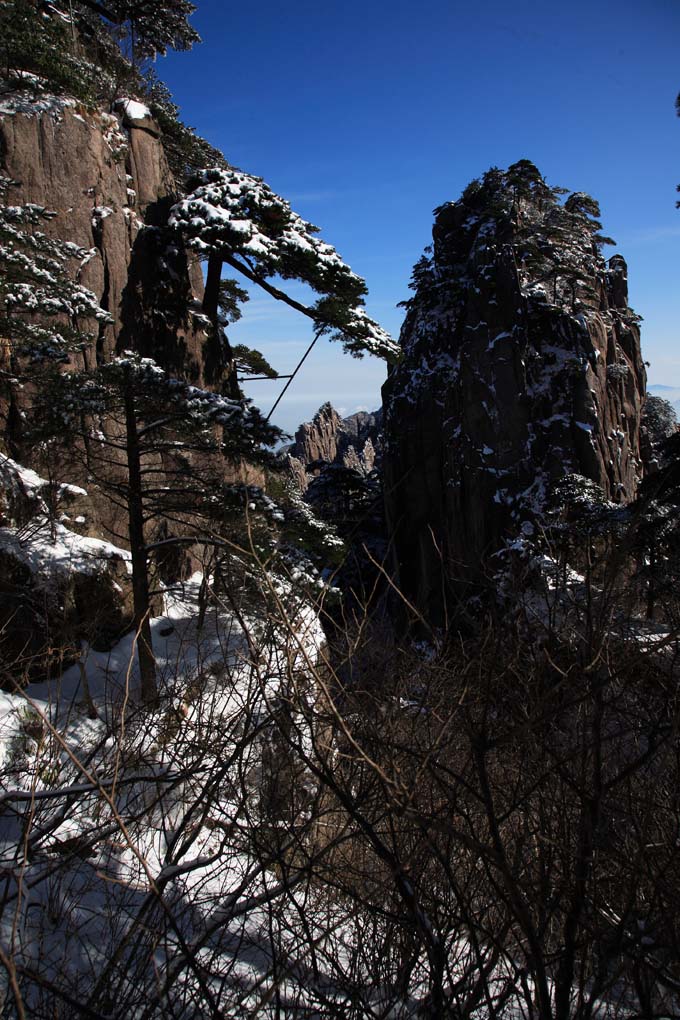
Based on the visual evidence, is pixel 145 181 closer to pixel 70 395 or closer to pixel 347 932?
pixel 70 395

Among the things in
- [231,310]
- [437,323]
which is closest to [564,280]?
[437,323]

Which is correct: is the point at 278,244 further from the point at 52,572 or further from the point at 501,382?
the point at 501,382

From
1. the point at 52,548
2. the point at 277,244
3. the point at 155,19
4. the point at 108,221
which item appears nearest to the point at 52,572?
the point at 52,548

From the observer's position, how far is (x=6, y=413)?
9.78 m

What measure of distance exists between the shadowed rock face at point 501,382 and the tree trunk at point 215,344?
1061cm

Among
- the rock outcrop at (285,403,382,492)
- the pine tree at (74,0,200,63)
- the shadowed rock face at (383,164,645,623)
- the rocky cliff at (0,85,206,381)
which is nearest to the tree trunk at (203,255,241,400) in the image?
the rocky cliff at (0,85,206,381)

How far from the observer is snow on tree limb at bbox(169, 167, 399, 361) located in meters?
9.05

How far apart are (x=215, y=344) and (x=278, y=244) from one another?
13.1 ft

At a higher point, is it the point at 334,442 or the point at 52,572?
the point at 334,442

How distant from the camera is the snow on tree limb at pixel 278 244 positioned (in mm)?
9047

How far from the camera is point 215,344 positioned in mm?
12727

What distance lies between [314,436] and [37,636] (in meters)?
61.7

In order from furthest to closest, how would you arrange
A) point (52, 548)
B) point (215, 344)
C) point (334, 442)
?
point (334, 442), point (215, 344), point (52, 548)

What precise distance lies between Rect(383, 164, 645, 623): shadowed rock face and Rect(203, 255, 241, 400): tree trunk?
418 inches
